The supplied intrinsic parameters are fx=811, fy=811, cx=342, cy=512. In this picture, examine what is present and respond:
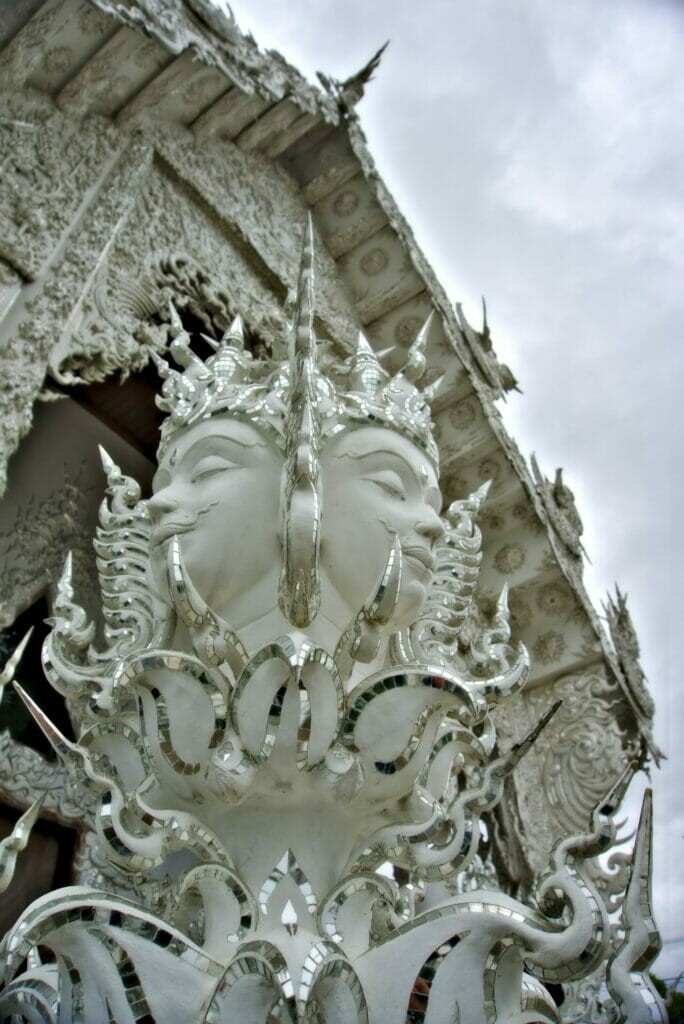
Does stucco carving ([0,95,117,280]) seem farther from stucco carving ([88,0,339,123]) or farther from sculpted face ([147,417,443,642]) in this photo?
sculpted face ([147,417,443,642])

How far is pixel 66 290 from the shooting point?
2.11 m

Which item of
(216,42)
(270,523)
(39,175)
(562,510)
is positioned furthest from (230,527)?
(562,510)

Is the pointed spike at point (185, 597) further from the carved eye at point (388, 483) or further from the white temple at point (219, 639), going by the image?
the carved eye at point (388, 483)

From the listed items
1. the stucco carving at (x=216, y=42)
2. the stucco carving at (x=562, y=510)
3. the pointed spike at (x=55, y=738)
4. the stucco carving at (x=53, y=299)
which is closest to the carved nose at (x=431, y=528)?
the pointed spike at (x=55, y=738)

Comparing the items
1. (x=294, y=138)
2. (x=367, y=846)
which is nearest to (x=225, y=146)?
(x=294, y=138)

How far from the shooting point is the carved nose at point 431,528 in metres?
1.30

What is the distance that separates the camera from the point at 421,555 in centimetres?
128

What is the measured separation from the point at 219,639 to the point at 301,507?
22 centimetres

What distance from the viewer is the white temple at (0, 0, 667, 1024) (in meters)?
0.88

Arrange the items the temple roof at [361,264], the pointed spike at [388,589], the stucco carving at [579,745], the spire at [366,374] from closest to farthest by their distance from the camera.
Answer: the pointed spike at [388,589]
the spire at [366,374]
the temple roof at [361,264]
the stucco carving at [579,745]

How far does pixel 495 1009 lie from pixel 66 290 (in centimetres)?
188

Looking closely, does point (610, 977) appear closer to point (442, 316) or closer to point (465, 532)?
point (465, 532)

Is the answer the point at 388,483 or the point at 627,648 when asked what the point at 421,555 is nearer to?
the point at 388,483

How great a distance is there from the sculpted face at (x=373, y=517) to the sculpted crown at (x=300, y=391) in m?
0.05
